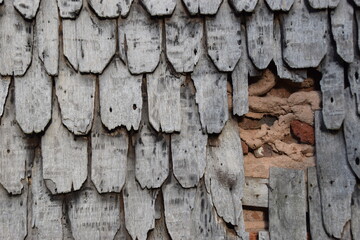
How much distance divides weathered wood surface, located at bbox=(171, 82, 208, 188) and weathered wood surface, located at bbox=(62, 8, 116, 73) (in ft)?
1.08

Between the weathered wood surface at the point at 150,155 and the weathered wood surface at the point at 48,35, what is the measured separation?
0.39 meters

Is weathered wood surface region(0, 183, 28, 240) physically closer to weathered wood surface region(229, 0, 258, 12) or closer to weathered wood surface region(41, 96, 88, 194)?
weathered wood surface region(41, 96, 88, 194)

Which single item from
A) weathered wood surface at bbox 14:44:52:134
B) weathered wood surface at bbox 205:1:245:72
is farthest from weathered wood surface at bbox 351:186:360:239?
weathered wood surface at bbox 14:44:52:134

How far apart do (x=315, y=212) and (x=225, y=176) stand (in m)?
0.39

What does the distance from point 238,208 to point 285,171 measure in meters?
0.24

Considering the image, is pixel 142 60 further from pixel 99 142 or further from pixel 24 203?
pixel 24 203

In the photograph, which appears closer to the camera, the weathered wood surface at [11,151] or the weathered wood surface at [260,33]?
the weathered wood surface at [11,151]

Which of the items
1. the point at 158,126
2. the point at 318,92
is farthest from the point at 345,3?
the point at 158,126

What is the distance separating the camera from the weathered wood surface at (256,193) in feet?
7.24

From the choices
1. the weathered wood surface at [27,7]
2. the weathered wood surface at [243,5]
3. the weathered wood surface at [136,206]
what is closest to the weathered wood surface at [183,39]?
the weathered wood surface at [243,5]

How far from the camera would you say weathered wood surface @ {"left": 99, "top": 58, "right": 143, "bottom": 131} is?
209 centimetres

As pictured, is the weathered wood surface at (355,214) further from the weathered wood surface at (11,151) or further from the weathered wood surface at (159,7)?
the weathered wood surface at (11,151)

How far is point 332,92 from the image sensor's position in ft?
7.17

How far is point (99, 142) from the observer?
82.6 inches
